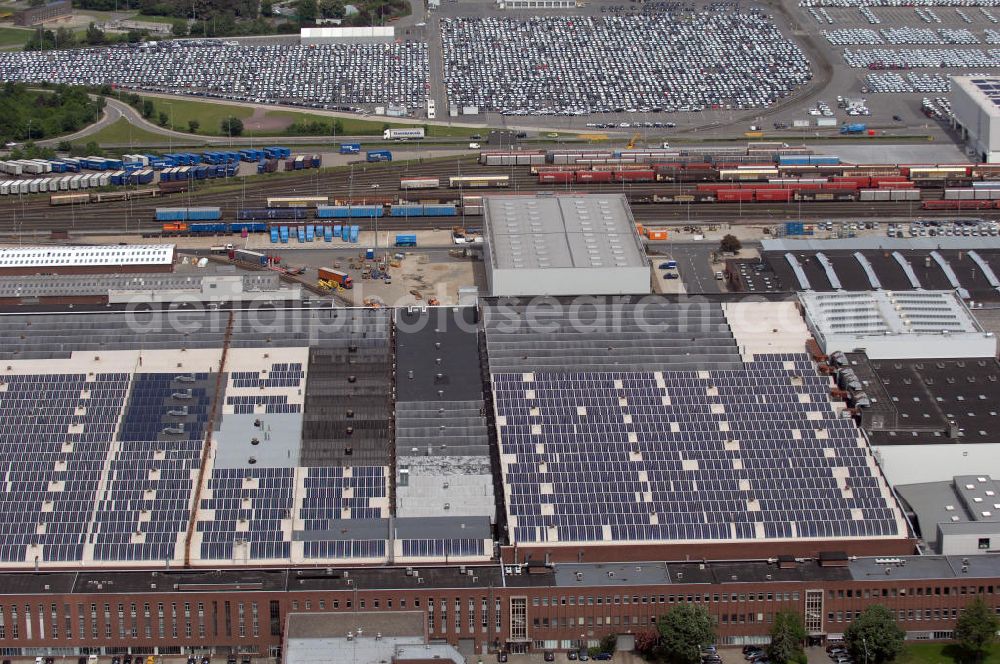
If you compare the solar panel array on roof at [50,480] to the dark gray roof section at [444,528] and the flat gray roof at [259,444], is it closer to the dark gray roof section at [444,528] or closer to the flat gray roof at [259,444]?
the flat gray roof at [259,444]

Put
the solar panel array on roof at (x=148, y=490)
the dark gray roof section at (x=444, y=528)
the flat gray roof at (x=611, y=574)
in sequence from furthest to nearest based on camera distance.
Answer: the dark gray roof section at (x=444, y=528) < the solar panel array on roof at (x=148, y=490) < the flat gray roof at (x=611, y=574)

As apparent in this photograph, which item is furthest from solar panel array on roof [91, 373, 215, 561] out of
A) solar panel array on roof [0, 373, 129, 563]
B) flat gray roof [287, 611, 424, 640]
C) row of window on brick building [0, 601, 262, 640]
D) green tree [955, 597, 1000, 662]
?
green tree [955, 597, 1000, 662]

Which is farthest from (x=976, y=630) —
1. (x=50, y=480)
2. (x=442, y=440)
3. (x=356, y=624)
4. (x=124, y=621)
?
(x=50, y=480)

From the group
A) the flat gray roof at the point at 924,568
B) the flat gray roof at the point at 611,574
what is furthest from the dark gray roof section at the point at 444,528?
the flat gray roof at the point at 924,568

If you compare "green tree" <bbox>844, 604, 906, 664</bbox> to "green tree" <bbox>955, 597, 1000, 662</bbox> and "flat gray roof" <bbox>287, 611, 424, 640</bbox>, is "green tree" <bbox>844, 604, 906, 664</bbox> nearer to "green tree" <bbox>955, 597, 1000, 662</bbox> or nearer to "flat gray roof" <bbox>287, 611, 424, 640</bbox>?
"green tree" <bbox>955, 597, 1000, 662</bbox>

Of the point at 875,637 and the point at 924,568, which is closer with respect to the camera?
the point at 875,637

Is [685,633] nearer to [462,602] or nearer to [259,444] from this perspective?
[462,602]

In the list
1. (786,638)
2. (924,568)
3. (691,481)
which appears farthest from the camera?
(691,481)
